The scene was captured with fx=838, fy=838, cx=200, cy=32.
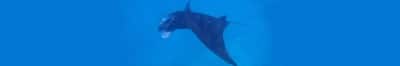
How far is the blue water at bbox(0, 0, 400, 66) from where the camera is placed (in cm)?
480

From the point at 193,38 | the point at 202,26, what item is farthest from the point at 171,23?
the point at 193,38

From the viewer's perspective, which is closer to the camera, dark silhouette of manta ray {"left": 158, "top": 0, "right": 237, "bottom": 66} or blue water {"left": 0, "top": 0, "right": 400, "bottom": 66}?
dark silhouette of manta ray {"left": 158, "top": 0, "right": 237, "bottom": 66}

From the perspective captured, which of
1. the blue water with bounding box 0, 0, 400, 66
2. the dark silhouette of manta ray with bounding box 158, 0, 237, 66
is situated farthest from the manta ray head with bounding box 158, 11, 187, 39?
the blue water with bounding box 0, 0, 400, 66

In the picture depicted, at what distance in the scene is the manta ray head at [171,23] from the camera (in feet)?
12.3

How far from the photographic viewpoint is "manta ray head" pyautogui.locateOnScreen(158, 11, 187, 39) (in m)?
3.76

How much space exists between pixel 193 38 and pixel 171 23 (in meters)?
1.29

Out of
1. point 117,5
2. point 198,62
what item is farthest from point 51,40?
point 198,62

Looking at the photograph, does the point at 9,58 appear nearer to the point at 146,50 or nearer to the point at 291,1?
the point at 146,50

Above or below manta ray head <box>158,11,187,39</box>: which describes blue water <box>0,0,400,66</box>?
above

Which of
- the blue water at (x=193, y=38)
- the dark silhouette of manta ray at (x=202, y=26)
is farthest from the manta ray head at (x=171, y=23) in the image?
the blue water at (x=193, y=38)

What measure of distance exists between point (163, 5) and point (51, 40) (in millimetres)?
690

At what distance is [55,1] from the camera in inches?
190

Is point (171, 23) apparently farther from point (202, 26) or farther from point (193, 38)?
point (193, 38)

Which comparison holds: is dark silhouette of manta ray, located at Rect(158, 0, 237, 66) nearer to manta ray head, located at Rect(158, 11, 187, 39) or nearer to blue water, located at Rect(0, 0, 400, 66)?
manta ray head, located at Rect(158, 11, 187, 39)
